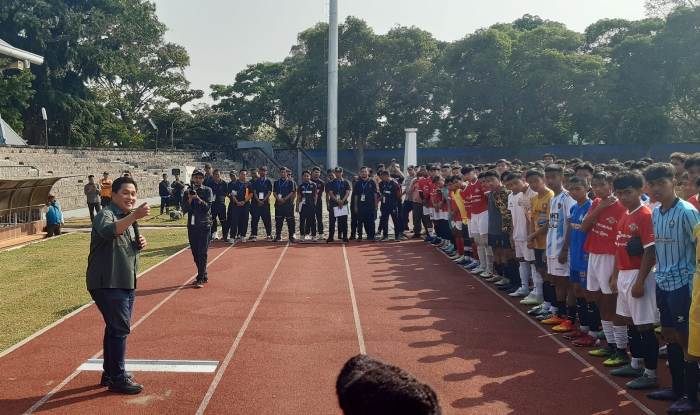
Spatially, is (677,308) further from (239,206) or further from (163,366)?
(239,206)

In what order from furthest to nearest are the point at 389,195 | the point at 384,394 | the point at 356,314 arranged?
the point at 389,195
the point at 356,314
the point at 384,394

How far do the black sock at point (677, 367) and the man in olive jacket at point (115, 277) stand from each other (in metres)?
4.29

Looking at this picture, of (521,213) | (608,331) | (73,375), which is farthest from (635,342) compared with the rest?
(73,375)

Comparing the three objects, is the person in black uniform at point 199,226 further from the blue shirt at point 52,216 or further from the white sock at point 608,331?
the blue shirt at point 52,216

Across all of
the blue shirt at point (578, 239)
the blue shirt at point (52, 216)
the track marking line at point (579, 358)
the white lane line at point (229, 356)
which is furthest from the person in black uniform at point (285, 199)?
the blue shirt at point (578, 239)

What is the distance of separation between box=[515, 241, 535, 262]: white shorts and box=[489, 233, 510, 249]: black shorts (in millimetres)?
540

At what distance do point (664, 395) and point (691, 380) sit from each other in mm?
388

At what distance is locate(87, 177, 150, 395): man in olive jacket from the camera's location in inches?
185

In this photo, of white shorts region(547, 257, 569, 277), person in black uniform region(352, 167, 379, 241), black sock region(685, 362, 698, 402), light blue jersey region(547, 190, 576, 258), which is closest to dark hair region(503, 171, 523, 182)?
light blue jersey region(547, 190, 576, 258)

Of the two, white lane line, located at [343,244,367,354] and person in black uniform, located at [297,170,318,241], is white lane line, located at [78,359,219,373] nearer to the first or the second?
white lane line, located at [343,244,367,354]

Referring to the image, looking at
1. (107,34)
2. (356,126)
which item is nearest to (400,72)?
(356,126)

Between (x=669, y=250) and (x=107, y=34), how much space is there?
38681 millimetres

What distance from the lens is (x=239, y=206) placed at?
549 inches

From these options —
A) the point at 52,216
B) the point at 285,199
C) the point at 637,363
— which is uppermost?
the point at 285,199
